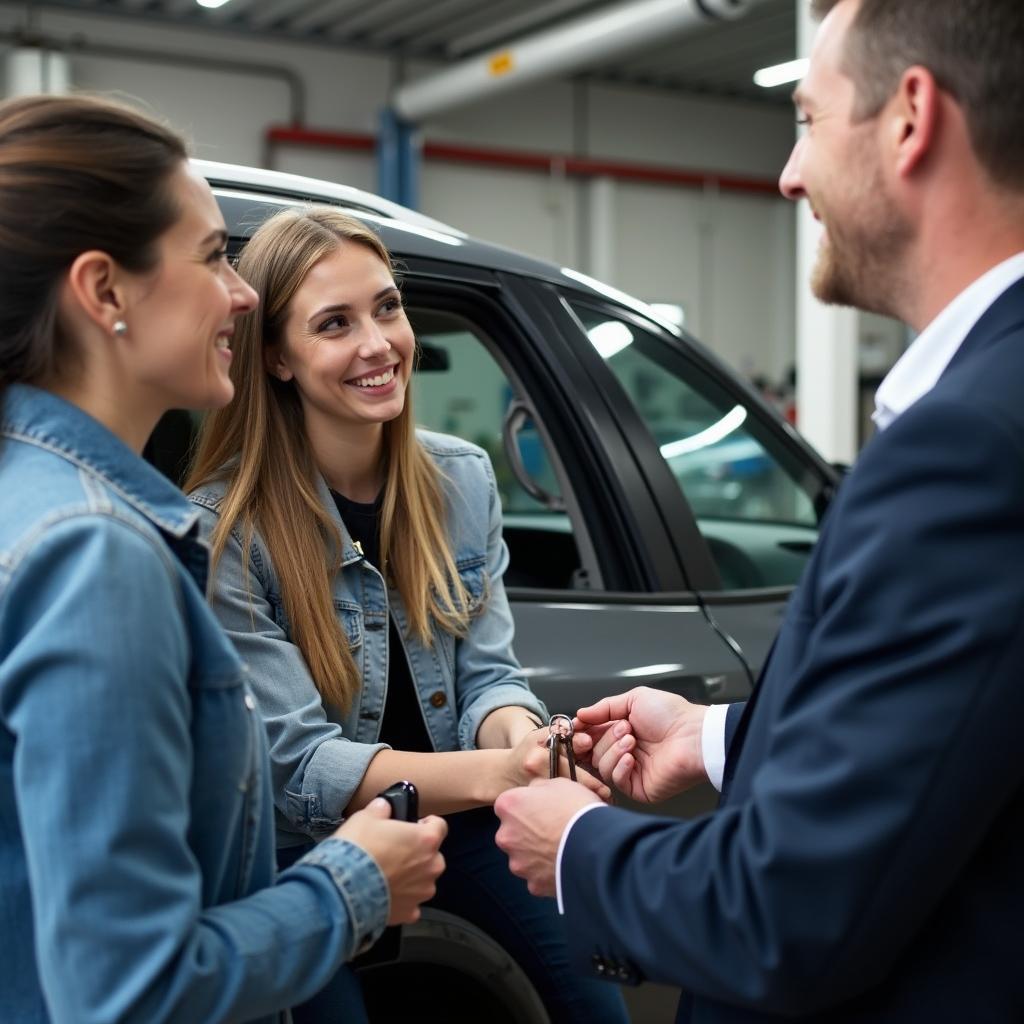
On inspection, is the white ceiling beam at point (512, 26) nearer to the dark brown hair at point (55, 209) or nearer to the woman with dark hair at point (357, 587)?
the woman with dark hair at point (357, 587)

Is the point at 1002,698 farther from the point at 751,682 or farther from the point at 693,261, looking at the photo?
the point at 693,261

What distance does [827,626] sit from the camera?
40.4 inches

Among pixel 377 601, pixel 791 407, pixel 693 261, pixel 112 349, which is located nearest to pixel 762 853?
pixel 112 349

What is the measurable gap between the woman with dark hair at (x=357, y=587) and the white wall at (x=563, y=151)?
8.94 m

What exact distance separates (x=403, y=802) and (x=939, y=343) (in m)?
0.66

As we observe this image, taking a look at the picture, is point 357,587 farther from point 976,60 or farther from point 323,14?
point 323,14

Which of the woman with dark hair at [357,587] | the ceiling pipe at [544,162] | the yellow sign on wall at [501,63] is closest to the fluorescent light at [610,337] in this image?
the woman with dark hair at [357,587]

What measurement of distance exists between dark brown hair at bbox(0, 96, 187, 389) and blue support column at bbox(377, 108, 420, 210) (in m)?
10.3

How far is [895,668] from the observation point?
0.98 m

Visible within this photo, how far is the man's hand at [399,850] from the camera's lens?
1.24 metres

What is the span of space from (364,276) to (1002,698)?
1202mm

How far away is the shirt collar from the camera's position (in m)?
1.09

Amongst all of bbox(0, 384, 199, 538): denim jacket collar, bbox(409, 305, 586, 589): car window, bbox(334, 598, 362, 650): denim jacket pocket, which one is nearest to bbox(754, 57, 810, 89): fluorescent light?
bbox(409, 305, 586, 589): car window

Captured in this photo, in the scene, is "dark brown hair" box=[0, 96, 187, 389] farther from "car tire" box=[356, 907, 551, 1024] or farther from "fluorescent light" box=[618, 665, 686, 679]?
"fluorescent light" box=[618, 665, 686, 679]
